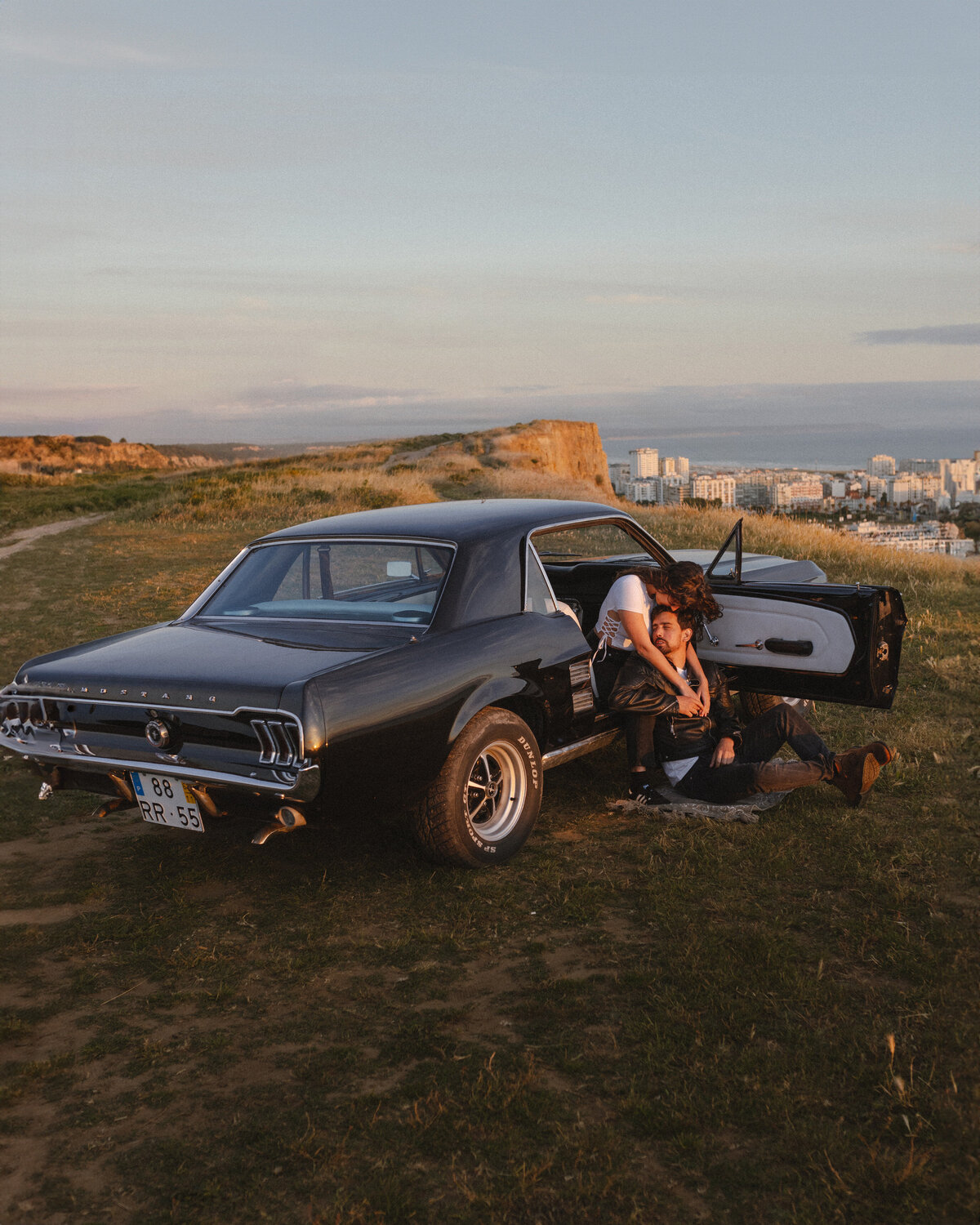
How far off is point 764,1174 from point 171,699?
2.54 m

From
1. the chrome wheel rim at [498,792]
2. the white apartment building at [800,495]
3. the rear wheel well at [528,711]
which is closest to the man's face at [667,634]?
the rear wheel well at [528,711]

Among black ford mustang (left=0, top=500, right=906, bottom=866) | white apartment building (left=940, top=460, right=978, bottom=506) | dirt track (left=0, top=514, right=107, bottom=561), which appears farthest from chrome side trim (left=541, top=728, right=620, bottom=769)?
white apartment building (left=940, top=460, right=978, bottom=506)

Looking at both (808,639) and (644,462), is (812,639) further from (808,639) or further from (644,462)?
(644,462)

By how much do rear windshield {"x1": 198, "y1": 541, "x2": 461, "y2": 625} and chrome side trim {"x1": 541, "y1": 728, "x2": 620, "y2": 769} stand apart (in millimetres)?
966

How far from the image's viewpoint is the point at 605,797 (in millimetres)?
5527

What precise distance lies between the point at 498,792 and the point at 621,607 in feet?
3.96

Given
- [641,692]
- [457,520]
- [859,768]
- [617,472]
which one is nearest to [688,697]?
[641,692]

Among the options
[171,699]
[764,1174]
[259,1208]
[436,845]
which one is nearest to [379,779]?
[436,845]

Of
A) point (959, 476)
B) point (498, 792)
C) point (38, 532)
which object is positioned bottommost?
point (498, 792)

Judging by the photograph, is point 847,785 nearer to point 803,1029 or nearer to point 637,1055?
point 803,1029

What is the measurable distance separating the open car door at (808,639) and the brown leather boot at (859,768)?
463 mm

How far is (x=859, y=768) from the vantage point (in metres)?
4.96

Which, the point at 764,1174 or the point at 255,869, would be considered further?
the point at 255,869

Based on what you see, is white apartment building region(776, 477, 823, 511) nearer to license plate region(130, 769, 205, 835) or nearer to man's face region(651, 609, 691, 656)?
man's face region(651, 609, 691, 656)
